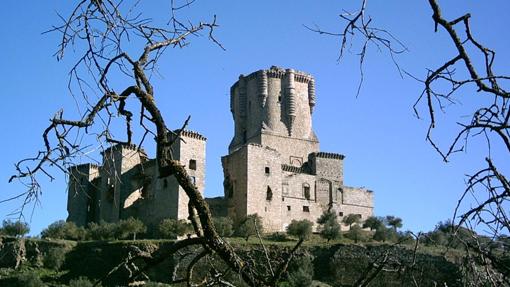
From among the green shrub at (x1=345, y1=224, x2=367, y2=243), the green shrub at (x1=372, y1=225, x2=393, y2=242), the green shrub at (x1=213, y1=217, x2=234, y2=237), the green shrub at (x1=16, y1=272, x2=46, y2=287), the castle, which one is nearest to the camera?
the green shrub at (x1=16, y1=272, x2=46, y2=287)

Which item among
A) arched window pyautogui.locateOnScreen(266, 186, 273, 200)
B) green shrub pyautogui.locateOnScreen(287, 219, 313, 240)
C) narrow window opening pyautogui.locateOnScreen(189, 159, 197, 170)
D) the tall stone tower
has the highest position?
the tall stone tower

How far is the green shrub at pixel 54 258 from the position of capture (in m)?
31.7

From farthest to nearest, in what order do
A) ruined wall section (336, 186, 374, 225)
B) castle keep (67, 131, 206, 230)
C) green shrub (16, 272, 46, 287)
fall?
ruined wall section (336, 186, 374, 225) → castle keep (67, 131, 206, 230) → green shrub (16, 272, 46, 287)

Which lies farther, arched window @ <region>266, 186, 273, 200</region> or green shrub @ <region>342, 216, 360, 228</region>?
green shrub @ <region>342, 216, 360, 228</region>

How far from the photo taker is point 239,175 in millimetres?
36625

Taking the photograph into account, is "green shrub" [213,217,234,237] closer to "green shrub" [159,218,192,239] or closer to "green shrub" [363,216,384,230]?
"green shrub" [159,218,192,239]

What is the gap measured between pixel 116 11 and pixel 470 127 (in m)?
1.54

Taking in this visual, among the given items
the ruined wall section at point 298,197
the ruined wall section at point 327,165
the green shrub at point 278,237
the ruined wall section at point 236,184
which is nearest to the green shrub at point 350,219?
the ruined wall section at point 298,197

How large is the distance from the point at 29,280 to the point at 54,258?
2781 mm

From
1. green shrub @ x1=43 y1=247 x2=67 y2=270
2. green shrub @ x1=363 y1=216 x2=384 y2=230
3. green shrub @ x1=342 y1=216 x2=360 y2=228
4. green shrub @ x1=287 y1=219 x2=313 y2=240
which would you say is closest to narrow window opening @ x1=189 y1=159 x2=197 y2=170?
green shrub @ x1=287 y1=219 x2=313 y2=240

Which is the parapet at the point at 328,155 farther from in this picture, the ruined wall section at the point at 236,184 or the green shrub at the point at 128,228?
the green shrub at the point at 128,228

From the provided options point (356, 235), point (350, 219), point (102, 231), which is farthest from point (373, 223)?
point (102, 231)

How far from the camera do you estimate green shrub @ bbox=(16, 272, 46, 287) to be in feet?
94.3

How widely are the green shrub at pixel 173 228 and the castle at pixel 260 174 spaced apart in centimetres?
60
